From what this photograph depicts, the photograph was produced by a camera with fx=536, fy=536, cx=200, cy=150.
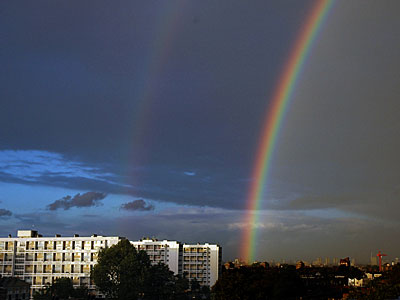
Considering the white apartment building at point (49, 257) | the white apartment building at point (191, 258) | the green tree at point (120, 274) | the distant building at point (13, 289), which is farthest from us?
the white apartment building at point (191, 258)

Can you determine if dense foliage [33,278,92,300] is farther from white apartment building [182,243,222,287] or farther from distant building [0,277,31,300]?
white apartment building [182,243,222,287]

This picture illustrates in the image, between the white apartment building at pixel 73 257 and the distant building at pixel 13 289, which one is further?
the white apartment building at pixel 73 257

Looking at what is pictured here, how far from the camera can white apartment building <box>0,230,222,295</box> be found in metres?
123

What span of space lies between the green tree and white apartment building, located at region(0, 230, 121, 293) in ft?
140

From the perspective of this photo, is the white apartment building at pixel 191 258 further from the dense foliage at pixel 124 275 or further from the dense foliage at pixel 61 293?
the dense foliage at pixel 124 275

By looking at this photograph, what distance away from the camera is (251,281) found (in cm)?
5775

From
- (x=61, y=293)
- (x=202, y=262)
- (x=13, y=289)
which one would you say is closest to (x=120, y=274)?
(x=61, y=293)

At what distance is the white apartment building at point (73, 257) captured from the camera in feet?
404

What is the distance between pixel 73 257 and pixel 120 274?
47.9m

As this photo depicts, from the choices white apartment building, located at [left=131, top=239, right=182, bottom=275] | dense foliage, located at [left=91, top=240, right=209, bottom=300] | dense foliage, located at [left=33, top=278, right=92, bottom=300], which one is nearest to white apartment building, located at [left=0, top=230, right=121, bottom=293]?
white apartment building, located at [left=131, top=239, right=182, bottom=275]

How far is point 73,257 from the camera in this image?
124688 mm

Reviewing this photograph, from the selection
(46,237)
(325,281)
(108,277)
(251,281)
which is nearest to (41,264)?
(46,237)

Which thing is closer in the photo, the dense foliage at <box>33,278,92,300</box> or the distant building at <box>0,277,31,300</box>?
the dense foliage at <box>33,278,92,300</box>

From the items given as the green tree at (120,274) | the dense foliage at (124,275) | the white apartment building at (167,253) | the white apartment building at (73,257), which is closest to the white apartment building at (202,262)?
the white apartment building at (73,257)
